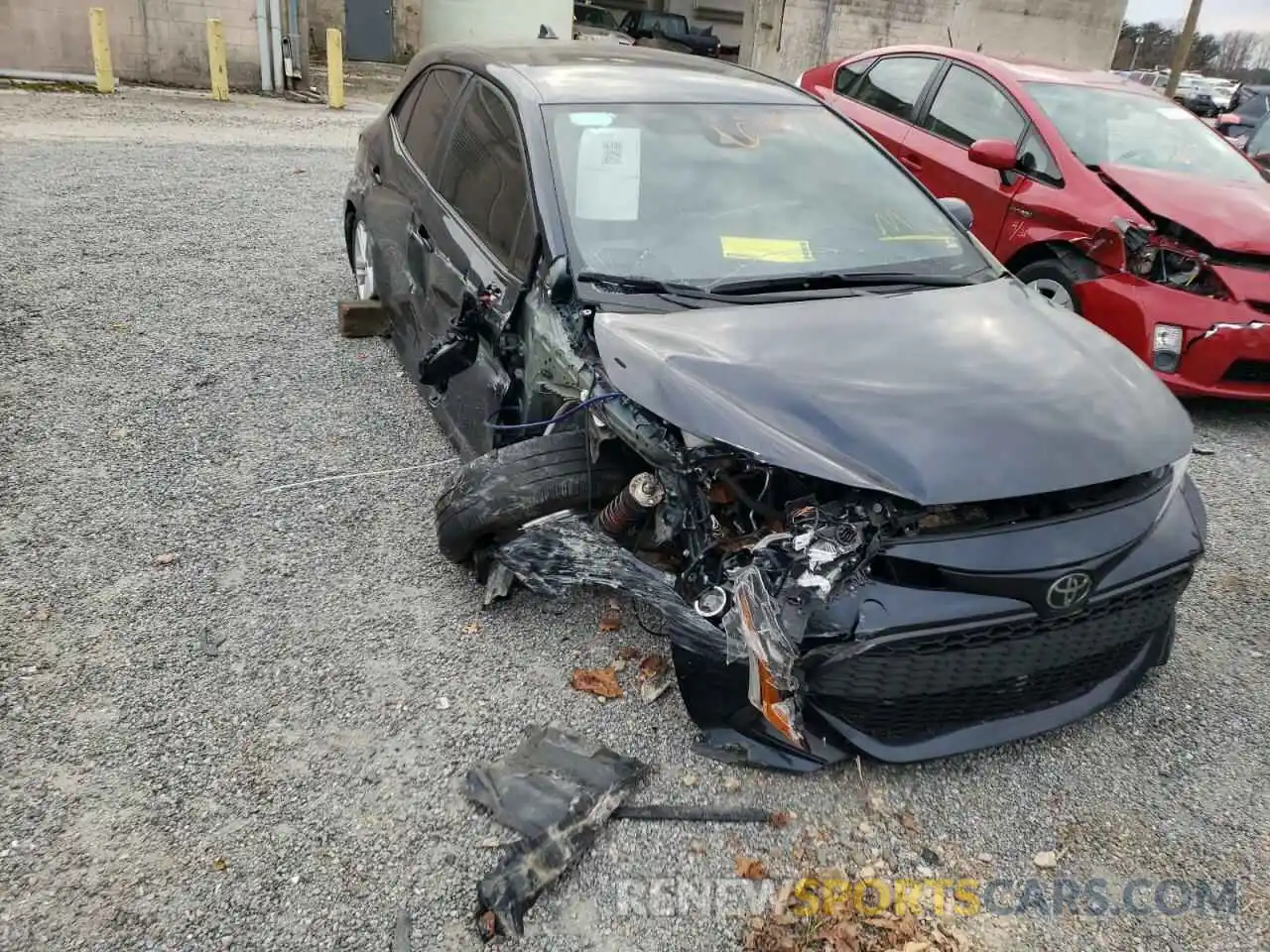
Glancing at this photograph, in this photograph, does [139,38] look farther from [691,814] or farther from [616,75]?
[691,814]

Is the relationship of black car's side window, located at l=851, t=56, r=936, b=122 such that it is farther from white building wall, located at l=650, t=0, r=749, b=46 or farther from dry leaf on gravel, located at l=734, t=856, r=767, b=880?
white building wall, located at l=650, t=0, r=749, b=46

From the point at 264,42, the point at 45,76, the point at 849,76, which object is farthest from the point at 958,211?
the point at 45,76

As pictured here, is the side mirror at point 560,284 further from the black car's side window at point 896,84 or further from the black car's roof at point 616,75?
the black car's side window at point 896,84

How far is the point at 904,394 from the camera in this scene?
2.45m

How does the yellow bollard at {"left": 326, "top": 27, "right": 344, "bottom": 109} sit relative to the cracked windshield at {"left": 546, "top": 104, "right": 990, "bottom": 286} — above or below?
below

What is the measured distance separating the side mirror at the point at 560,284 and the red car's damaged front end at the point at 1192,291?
3164 millimetres

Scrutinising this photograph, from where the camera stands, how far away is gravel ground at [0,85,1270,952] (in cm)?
212

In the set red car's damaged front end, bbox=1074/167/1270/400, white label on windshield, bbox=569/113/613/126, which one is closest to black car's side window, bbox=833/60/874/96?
red car's damaged front end, bbox=1074/167/1270/400

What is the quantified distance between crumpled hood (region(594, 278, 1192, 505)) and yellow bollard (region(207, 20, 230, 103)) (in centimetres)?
1294

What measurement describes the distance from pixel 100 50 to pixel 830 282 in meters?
13.2

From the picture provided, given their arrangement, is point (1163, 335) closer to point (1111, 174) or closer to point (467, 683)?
point (1111, 174)

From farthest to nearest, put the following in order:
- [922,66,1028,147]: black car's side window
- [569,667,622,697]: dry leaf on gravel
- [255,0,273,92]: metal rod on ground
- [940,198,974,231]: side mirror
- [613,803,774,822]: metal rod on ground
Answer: [255,0,273,92]: metal rod on ground → [922,66,1028,147]: black car's side window → [940,198,974,231]: side mirror → [569,667,622,697]: dry leaf on gravel → [613,803,774,822]: metal rod on ground

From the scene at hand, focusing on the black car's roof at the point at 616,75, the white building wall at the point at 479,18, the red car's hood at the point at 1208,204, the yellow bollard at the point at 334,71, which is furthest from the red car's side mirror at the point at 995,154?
the white building wall at the point at 479,18

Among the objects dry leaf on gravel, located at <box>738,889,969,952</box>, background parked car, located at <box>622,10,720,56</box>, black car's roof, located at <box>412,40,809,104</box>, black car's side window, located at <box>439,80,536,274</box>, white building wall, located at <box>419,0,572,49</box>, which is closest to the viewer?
dry leaf on gravel, located at <box>738,889,969,952</box>
